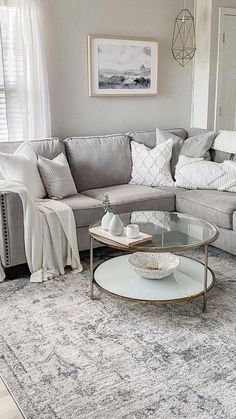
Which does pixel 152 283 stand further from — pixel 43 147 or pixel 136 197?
pixel 43 147

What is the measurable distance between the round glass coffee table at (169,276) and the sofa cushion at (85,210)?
0.39m

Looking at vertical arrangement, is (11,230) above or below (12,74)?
below

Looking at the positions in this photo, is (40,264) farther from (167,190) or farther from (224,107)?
(224,107)

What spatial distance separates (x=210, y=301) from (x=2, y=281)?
146 centimetres

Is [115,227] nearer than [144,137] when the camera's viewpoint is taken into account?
Yes

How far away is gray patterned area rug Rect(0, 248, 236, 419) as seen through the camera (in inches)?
75.1

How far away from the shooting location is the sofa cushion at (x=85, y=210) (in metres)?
3.41

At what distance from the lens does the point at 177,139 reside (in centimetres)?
435

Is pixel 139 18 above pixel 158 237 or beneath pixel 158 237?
above

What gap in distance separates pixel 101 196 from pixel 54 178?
16.6 inches

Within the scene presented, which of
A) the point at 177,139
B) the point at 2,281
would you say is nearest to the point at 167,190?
the point at 177,139

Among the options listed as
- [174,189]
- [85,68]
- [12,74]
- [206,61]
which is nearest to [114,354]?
[174,189]

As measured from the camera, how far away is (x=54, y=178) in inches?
143

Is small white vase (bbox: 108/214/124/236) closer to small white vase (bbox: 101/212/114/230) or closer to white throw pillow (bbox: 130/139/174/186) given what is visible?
small white vase (bbox: 101/212/114/230)
